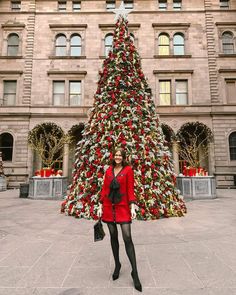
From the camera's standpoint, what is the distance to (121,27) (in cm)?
745

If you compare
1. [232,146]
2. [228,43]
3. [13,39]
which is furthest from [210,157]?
[13,39]

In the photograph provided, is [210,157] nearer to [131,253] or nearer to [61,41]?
[131,253]

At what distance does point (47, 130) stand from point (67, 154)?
2.89 metres

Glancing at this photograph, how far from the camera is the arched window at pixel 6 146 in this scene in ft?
57.0

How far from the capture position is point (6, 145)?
57.3 feet

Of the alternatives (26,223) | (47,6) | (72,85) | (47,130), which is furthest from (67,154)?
(47,6)

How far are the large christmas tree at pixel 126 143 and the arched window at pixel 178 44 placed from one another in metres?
13.4

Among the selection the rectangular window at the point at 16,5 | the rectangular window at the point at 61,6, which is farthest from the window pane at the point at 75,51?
the rectangular window at the point at 16,5

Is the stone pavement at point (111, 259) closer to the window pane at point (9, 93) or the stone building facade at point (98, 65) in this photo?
the stone building facade at point (98, 65)

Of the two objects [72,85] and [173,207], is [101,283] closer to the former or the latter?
[173,207]

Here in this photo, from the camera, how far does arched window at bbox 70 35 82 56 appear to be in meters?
18.9

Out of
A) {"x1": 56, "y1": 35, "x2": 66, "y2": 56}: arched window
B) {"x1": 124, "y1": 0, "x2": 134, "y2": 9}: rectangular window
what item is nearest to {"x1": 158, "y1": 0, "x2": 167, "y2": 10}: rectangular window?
{"x1": 124, "y1": 0, "x2": 134, "y2": 9}: rectangular window

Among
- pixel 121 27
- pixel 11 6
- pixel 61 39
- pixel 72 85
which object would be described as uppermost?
pixel 11 6

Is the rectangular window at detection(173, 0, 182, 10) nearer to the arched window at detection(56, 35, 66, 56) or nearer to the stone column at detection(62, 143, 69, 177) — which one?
the arched window at detection(56, 35, 66, 56)
